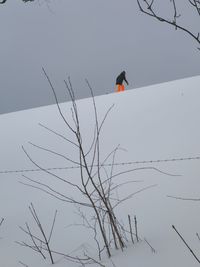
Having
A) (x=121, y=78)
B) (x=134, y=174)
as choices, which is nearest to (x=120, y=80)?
(x=121, y=78)

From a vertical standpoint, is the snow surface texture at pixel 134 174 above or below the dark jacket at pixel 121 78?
below

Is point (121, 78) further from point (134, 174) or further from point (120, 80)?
point (134, 174)

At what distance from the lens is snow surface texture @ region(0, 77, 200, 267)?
222 centimetres

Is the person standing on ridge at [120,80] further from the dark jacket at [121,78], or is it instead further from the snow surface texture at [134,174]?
the snow surface texture at [134,174]

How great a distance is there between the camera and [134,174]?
383cm

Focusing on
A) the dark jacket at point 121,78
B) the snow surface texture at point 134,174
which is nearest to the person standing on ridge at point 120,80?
the dark jacket at point 121,78

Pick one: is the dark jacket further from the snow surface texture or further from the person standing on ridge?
the snow surface texture

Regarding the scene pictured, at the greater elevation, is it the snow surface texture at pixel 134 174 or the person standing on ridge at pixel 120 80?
the person standing on ridge at pixel 120 80

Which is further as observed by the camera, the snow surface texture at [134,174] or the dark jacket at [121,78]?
the dark jacket at [121,78]

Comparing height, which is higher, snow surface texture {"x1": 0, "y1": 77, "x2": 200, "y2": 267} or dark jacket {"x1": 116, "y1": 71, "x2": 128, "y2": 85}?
dark jacket {"x1": 116, "y1": 71, "x2": 128, "y2": 85}

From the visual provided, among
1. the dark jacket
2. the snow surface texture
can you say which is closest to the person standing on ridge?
the dark jacket

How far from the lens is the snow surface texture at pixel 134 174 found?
222cm

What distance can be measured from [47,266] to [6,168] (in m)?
3.03

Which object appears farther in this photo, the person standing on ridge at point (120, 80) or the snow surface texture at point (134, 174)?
the person standing on ridge at point (120, 80)
